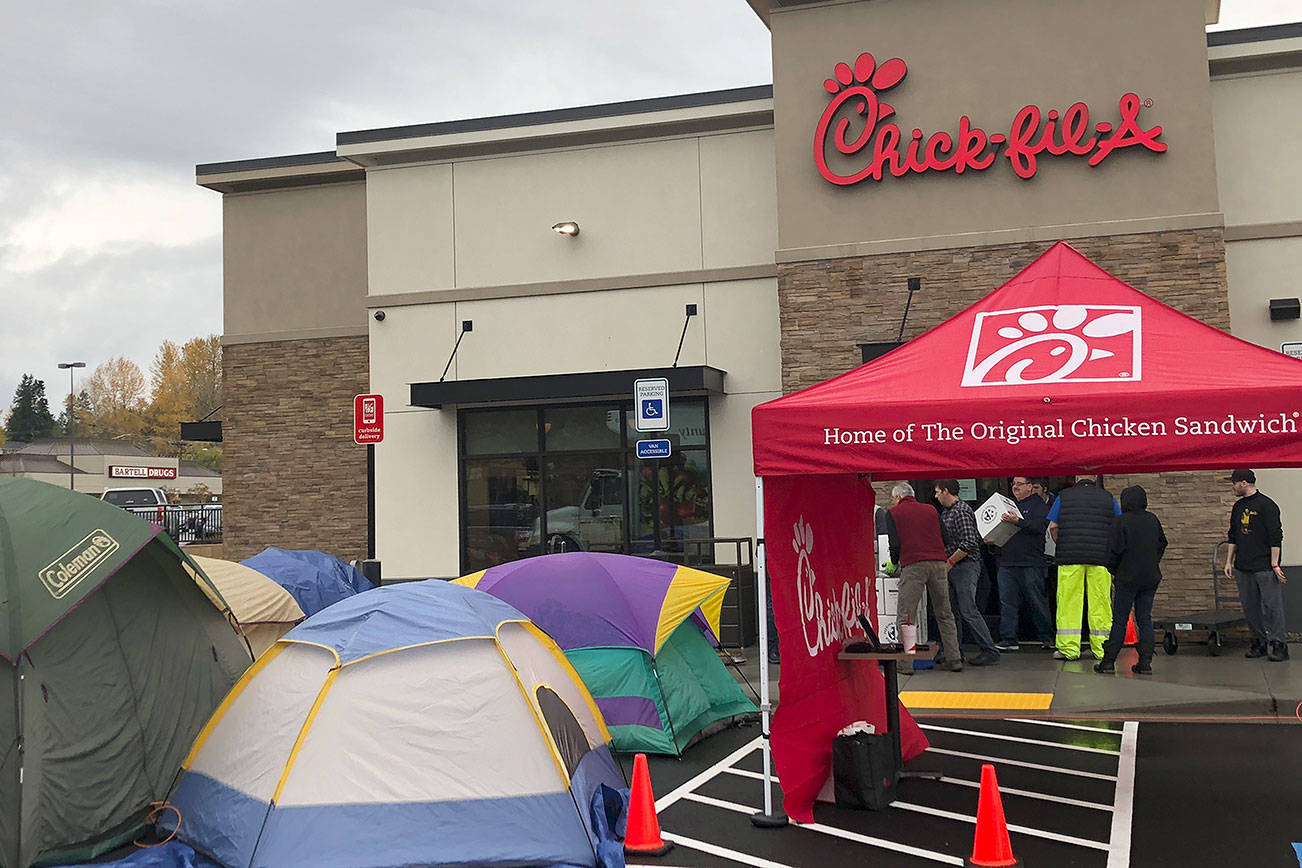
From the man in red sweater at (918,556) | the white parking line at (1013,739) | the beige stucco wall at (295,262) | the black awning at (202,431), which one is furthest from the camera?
the black awning at (202,431)

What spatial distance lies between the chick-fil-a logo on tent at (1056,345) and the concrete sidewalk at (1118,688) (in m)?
4.22

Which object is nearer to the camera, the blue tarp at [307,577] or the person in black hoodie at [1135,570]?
the person in black hoodie at [1135,570]

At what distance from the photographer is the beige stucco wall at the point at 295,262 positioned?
808 inches

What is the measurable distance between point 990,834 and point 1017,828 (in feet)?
3.35

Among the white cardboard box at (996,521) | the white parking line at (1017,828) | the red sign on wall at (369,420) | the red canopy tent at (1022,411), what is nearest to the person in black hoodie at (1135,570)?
the white cardboard box at (996,521)

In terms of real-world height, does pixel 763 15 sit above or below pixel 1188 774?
above

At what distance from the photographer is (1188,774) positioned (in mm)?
8320

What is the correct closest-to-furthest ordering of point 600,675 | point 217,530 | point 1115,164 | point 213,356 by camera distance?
point 600,675 → point 1115,164 → point 217,530 → point 213,356

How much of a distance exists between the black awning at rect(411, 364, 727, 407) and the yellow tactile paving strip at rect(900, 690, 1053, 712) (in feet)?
19.7

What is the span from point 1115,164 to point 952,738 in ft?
27.4

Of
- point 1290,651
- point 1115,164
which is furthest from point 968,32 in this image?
point 1290,651

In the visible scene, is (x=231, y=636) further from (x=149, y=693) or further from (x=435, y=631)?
(x=435, y=631)

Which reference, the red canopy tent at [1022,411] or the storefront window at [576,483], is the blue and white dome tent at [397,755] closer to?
the red canopy tent at [1022,411]

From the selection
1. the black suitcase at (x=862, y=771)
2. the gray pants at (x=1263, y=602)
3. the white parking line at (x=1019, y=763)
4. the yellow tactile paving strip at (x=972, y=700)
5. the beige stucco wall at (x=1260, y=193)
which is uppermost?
the beige stucco wall at (x=1260, y=193)
